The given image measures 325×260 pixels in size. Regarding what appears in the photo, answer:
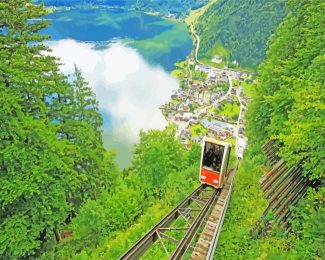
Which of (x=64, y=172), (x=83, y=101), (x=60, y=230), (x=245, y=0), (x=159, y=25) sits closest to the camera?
(x=64, y=172)

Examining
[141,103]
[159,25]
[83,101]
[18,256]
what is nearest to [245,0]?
[159,25]

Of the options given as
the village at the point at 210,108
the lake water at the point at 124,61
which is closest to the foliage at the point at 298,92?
the lake water at the point at 124,61

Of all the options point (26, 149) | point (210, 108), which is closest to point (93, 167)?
point (26, 149)

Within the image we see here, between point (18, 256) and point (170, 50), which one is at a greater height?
point (18, 256)

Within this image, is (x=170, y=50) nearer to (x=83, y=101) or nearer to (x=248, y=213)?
(x=83, y=101)

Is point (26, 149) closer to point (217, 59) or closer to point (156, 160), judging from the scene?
point (156, 160)

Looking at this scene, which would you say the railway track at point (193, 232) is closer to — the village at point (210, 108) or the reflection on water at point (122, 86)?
the reflection on water at point (122, 86)
